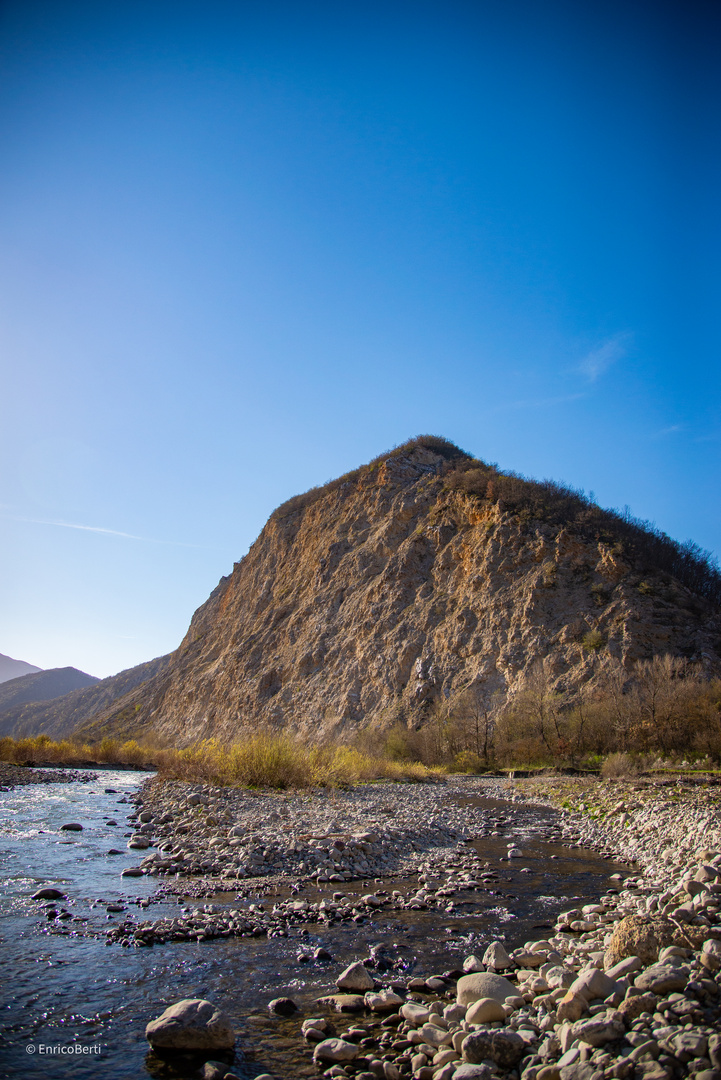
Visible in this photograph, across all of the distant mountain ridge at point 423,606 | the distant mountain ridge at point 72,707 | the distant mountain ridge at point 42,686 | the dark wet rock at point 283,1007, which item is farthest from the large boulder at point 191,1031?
the distant mountain ridge at point 42,686

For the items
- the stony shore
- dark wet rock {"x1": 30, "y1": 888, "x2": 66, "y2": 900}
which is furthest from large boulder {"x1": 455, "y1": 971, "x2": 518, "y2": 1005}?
dark wet rock {"x1": 30, "y1": 888, "x2": 66, "y2": 900}

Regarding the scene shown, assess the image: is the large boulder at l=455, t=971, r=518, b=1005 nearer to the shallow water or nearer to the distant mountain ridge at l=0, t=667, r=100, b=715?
the shallow water

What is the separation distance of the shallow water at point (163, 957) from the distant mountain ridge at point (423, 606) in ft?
83.9

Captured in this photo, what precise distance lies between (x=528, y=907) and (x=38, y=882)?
23.0 ft

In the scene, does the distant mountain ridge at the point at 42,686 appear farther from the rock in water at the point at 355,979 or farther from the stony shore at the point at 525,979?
the rock in water at the point at 355,979

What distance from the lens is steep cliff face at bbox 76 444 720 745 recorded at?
112 feet

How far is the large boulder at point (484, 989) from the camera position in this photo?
170 inches

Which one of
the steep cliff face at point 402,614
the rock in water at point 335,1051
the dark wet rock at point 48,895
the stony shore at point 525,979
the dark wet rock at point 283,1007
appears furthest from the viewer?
the steep cliff face at point 402,614

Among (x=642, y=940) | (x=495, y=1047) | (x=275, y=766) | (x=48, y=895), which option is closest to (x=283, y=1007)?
(x=495, y=1047)

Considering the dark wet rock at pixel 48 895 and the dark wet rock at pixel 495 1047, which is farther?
the dark wet rock at pixel 48 895

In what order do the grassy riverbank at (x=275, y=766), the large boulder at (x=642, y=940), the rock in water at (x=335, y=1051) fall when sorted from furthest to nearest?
the grassy riverbank at (x=275, y=766), the large boulder at (x=642, y=940), the rock in water at (x=335, y=1051)

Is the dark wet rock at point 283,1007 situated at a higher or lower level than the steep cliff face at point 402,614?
lower

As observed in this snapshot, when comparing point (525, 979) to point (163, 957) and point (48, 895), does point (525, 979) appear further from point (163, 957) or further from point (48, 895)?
point (48, 895)

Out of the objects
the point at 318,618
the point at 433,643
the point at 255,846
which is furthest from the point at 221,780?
the point at 318,618
